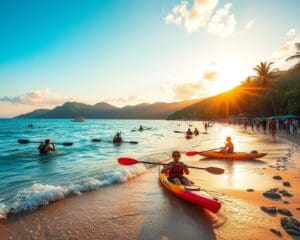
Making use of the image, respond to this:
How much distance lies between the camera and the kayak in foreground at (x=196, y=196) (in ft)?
18.2

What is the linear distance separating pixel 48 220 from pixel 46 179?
4914 millimetres

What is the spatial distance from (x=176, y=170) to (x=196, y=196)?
1.82m

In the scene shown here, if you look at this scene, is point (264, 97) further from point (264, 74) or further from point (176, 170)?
point (176, 170)

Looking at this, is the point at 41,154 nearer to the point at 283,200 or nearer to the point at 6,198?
the point at 6,198

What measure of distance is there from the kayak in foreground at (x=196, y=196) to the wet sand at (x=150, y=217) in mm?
200

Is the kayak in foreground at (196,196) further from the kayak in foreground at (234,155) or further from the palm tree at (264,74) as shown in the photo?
the palm tree at (264,74)

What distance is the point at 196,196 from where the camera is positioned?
598cm

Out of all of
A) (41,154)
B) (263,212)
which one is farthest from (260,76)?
(263,212)

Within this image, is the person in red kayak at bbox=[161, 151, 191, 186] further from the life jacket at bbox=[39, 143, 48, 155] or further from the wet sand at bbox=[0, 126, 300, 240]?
the life jacket at bbox=[39, 143, 48, 155]

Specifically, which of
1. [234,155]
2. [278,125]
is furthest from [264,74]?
[234,155]

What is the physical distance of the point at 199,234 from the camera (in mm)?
4734

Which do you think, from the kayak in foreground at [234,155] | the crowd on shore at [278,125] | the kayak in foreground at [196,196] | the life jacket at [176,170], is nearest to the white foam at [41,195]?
the life jacket at [176,170]

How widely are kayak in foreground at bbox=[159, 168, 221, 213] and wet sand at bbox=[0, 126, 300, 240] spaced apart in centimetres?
20

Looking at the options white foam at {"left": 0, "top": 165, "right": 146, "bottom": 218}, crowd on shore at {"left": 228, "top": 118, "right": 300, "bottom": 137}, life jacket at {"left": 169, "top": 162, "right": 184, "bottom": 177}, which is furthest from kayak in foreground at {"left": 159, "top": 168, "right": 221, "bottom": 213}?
crowd on shore at {"left": 228, "top": 118, "right": 300, "bottom": 137}
